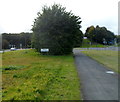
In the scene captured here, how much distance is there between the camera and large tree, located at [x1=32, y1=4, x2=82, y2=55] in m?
29.8

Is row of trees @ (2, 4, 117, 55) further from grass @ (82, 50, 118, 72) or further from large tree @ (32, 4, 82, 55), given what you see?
grass @ (82, 50, 118, 72)

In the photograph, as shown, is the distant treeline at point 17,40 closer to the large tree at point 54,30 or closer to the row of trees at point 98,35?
the row of trees at point 98,35

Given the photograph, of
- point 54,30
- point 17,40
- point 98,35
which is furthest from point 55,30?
point 98,35

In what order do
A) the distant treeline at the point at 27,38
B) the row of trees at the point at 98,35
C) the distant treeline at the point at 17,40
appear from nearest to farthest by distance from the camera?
the distant treeline at the point at 27,38 < the distant treeline at the point at 17,40 < the row of trees at the point at 98,35

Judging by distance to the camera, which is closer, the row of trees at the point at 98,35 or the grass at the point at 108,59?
the grass at the point at 108,59

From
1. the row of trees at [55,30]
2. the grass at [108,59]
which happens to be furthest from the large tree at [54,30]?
the grass at [108,59]

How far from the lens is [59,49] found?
1176 inches

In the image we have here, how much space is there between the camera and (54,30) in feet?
97.8

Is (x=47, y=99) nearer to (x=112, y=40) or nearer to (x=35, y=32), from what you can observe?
(x=35, y=32)

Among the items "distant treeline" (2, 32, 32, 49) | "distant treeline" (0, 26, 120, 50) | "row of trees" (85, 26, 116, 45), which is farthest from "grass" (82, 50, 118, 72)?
"row of trees" (85, 26, 116, 45)

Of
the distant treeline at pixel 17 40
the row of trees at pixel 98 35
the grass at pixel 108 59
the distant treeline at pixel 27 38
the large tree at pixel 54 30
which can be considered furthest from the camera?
the row of trees at pixel 98 35

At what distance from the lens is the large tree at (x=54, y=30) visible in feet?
97.8

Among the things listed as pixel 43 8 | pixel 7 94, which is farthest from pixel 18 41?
pixel 7 94

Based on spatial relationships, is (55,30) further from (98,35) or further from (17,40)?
(98,35)
